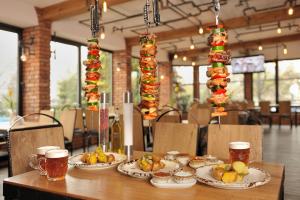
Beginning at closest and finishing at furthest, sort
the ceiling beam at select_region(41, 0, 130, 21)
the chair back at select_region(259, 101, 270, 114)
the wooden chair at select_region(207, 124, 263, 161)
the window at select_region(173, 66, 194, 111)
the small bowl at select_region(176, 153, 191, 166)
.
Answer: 1. the small bowl at select_region(176, 153, 191, 166)
2. the wooden chair at select_region(207, 124, 263, 161)
3. the ceiling beam at select_region(41, 0, 130, 21)
4. the chair back at select_region(259, 101, 270, 114)
5. the window at select_region(173, 66, 194, 111)

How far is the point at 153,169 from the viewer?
1319 mm

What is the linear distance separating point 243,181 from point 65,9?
4.58 metres

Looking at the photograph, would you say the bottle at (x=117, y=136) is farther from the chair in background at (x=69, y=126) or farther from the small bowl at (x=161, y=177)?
the chair in background at (x=69, y=126)

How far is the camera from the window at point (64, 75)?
242 inches

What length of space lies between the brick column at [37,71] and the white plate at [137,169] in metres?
4.15

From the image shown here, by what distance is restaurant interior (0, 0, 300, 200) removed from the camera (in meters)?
1.25

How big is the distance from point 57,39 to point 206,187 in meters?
5.79

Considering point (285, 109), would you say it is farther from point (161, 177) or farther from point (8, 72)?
point (161, 177)

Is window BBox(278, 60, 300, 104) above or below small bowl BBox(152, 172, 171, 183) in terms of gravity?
above

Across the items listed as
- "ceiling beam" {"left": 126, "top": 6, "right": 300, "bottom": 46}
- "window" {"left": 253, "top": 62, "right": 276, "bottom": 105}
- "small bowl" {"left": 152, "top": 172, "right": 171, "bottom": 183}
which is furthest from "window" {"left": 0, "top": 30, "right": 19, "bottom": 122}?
"window" {"left": 253, "top": 62, "right": 276, "bottom": 105}

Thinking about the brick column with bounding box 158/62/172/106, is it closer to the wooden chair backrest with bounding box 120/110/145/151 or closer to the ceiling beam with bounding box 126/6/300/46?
the ceiling beam with bounding box 126/6/300/46

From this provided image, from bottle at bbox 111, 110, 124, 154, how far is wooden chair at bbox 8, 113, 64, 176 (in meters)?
0.39

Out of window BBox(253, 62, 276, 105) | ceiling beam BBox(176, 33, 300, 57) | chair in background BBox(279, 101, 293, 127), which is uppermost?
ceiling beam BBox(176, 33, 300, 57)

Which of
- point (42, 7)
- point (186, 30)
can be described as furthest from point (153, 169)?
point (186, 30)
